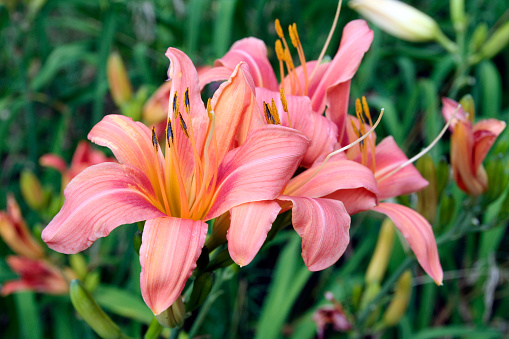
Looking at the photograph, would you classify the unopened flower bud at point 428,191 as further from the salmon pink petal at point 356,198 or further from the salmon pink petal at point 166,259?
the salmon pink petal at point 166,259

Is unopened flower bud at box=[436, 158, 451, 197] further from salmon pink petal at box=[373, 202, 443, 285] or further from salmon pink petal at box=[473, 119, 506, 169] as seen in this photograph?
salmon pink petal at box=[373, 202, 443, 285]

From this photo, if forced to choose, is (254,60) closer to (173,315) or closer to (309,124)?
(309,124)

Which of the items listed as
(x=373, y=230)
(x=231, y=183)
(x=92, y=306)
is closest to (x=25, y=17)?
(x=92, y=306)

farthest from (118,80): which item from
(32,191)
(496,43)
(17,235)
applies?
(496,43)

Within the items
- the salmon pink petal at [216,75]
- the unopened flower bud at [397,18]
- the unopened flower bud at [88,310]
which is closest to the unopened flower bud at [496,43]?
the unopened flower bud at [397,18]

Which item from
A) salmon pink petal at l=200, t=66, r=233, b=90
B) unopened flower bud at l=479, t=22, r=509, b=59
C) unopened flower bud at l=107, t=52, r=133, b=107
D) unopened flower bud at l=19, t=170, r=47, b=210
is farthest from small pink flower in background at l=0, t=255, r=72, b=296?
unopened flower bud at l=479, t=22, r=509, b=59
